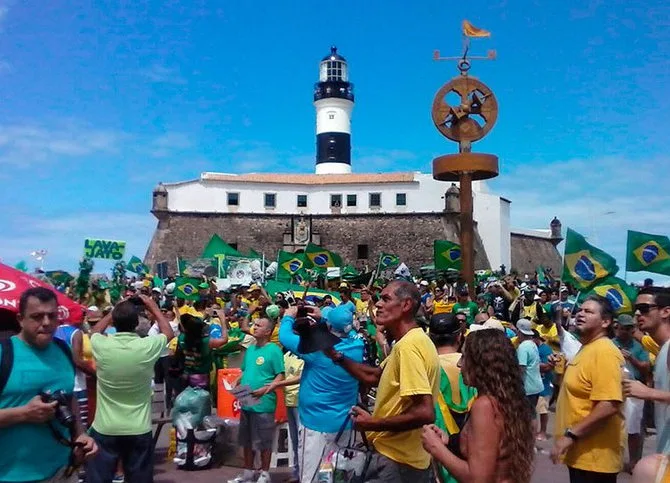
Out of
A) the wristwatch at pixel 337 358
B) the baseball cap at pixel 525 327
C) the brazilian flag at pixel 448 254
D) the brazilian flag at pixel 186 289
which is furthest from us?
the brazilian flag at pixel 448 254

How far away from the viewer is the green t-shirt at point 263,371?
5863 mm

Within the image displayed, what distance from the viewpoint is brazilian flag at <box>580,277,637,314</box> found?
30.2 ft

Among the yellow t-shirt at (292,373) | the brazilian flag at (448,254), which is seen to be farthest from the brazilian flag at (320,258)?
the yellow t-shirt at (292,373)

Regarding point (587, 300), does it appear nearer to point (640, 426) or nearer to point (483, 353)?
point (483, 353)

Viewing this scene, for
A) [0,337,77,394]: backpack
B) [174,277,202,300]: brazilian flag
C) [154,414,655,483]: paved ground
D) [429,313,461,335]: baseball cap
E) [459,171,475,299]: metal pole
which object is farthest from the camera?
[459,171,475,299]: metal pole

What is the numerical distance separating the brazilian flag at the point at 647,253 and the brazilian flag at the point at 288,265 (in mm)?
11266

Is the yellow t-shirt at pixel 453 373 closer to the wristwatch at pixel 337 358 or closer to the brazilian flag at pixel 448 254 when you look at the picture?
the wristwatch at pixel 337 358

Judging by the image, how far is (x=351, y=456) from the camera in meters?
3.44

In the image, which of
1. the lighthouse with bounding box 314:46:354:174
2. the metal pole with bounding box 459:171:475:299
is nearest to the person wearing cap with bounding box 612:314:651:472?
the metal pole with bounding box 459:171:475:299

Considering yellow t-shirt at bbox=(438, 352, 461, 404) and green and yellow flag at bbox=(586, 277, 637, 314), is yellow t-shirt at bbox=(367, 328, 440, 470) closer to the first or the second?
yellow t-shirt at bbox=(438, 352, 461, 404)

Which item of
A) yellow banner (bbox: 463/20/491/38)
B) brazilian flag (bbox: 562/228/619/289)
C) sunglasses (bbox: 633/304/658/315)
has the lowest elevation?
sunglasses (bbox: 633/304/658/315)

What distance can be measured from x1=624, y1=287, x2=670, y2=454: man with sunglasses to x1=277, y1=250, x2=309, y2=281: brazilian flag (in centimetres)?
1578

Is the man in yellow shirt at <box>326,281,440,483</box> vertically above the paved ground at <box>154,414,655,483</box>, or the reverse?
the man in yellow shirt at <box>326,281,440,483</box>

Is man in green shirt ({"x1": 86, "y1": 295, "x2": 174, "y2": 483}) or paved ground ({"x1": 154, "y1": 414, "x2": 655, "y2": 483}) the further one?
paved ground ({"x1": 154, "y1": 414, "x2": 655, "y2": 483})
